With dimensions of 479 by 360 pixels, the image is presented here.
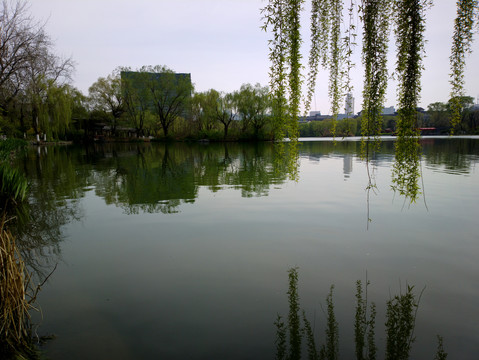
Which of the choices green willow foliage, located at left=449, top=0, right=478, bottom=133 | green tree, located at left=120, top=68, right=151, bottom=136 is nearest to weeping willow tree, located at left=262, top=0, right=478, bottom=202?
green willow foliage, located at left=449, top=0, right=478, bottom=133

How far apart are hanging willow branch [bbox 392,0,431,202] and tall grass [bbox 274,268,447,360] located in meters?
1.64

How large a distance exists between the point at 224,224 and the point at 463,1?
18.9 ft

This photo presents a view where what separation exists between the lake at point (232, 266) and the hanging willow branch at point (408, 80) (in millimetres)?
322

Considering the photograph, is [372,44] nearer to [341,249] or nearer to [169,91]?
[341,249]

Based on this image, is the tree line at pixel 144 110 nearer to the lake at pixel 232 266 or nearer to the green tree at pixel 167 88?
the green tree at pixel 167 88

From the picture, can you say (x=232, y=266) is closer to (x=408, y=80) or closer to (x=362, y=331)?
(x=362, y=331)

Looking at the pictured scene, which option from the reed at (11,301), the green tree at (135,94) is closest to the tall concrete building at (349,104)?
the reed at (11,301)

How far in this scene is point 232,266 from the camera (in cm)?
485

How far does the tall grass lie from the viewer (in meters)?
2.97

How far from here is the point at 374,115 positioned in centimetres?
255

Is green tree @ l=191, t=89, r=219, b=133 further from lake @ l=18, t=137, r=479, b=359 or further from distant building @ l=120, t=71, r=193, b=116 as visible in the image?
lake @ l=18, t=137, r=479, b=359

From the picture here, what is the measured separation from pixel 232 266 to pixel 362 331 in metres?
2.15

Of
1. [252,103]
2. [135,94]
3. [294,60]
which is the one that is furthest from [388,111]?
[135,94]

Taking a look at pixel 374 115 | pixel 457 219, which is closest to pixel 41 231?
pixel 374 115
